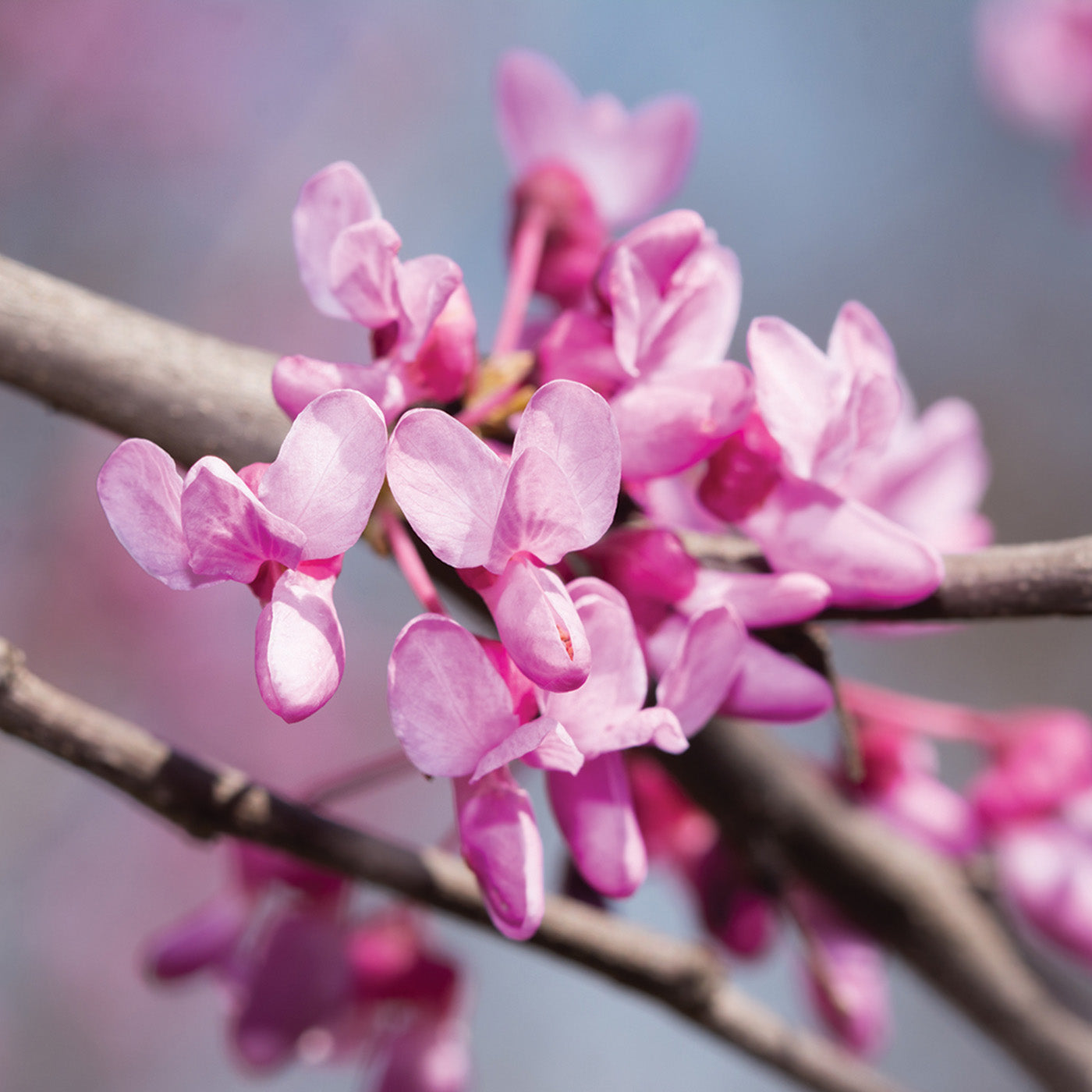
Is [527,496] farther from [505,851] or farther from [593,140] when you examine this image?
[593,140]

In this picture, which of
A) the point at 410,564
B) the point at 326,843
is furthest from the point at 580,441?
the point at 326,843

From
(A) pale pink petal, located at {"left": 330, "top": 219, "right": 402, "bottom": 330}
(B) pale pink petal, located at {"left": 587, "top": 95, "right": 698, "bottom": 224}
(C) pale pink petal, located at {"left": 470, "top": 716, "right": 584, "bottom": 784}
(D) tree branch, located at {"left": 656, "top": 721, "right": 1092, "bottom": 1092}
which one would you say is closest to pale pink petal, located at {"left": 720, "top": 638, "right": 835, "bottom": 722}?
(C) pale pink petal, located at {"left": 470, "top": 716, "right": 584, "bottom": 784}

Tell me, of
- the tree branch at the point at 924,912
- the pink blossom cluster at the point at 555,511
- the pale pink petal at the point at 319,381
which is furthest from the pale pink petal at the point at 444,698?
the tree branch at the point at 924,912

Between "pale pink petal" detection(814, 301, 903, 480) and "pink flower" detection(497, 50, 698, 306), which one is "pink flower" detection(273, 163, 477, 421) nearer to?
"pale pink petal" detection(814, 301, 903, 480)

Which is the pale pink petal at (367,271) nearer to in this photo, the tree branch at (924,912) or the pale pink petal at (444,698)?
the pale pink petal at (444,698)

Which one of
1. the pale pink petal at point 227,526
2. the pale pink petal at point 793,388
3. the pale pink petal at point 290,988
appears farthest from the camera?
the pale pink petal at point 290,988
